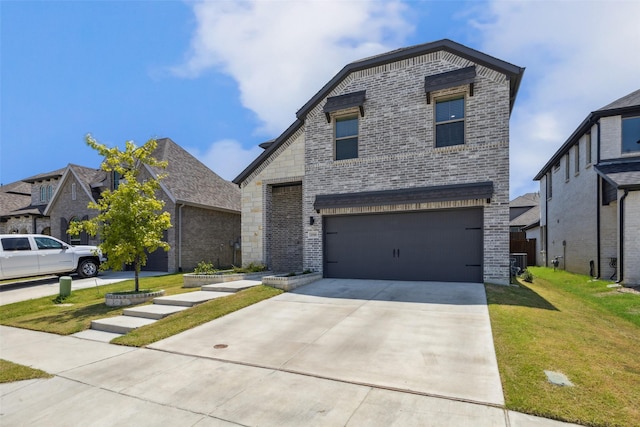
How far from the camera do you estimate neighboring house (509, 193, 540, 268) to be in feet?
84.5

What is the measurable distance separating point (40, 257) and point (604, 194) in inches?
944

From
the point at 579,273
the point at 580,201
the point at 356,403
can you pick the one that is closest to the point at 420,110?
the point at 356,403

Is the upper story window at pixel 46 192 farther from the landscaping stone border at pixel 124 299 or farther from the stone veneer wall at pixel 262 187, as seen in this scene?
the landscaping stone border at pixel 124 299

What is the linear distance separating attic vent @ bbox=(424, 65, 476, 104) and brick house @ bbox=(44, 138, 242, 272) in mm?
13390

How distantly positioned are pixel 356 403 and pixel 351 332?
2399mm

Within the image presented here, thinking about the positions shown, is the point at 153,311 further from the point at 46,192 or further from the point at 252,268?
the point at 46,192

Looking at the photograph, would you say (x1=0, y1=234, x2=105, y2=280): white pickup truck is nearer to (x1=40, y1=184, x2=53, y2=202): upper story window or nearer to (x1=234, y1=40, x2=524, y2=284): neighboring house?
(x1=234, y1=40, x2=524, y2=284): neighboring house

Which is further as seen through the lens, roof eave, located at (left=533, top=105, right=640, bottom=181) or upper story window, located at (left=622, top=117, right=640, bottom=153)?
upper story window, located at (left=622, top=117, right=640, bottom=153)

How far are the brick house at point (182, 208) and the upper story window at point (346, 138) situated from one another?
9827 mm

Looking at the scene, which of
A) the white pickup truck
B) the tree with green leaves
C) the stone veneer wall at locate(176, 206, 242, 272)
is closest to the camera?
the tree with green leaves

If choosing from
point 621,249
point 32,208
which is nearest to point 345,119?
point 621,249

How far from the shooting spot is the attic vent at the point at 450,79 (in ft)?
34.2

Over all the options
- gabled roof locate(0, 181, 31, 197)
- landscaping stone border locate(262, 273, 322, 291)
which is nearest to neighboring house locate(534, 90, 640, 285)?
landscaping stone border locate(262, 273, 322, 291)

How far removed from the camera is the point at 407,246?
1118 cm
